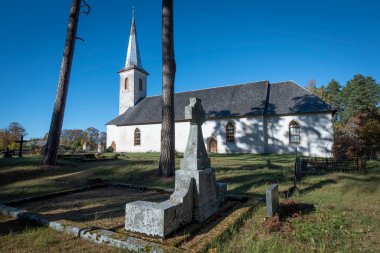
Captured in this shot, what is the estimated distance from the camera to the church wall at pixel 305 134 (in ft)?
72.1

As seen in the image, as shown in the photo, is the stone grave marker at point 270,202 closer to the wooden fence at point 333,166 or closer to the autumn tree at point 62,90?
the wooden fence at point 333,166

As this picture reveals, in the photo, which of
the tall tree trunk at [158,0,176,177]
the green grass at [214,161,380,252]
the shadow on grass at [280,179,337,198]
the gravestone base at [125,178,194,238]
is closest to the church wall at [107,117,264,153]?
the shadow on grass at [280,179,337,198]

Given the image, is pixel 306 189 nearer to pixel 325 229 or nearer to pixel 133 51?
pixel 325 229

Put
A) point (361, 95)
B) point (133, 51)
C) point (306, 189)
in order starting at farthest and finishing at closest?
point (361, 95) < point (133, 51) < point (306, 189)

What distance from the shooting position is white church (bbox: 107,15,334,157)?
74.8 ft

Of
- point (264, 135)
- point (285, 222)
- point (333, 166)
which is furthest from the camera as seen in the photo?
point (264, 135)

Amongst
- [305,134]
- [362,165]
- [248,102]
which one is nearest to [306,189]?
[362,165]

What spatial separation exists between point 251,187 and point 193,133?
4.05 meters

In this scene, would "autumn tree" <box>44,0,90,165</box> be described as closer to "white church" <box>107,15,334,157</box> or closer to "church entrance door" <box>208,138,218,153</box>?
"white church" <box>107,15,334,157</box>

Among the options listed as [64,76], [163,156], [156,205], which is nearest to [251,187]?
[163,156]

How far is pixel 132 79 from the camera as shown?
35531 mm

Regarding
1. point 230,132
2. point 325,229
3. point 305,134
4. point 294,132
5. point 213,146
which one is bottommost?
point 325,229

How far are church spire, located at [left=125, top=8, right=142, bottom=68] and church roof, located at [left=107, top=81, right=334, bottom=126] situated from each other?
8.44 m

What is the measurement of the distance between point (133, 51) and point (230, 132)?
871 inches
